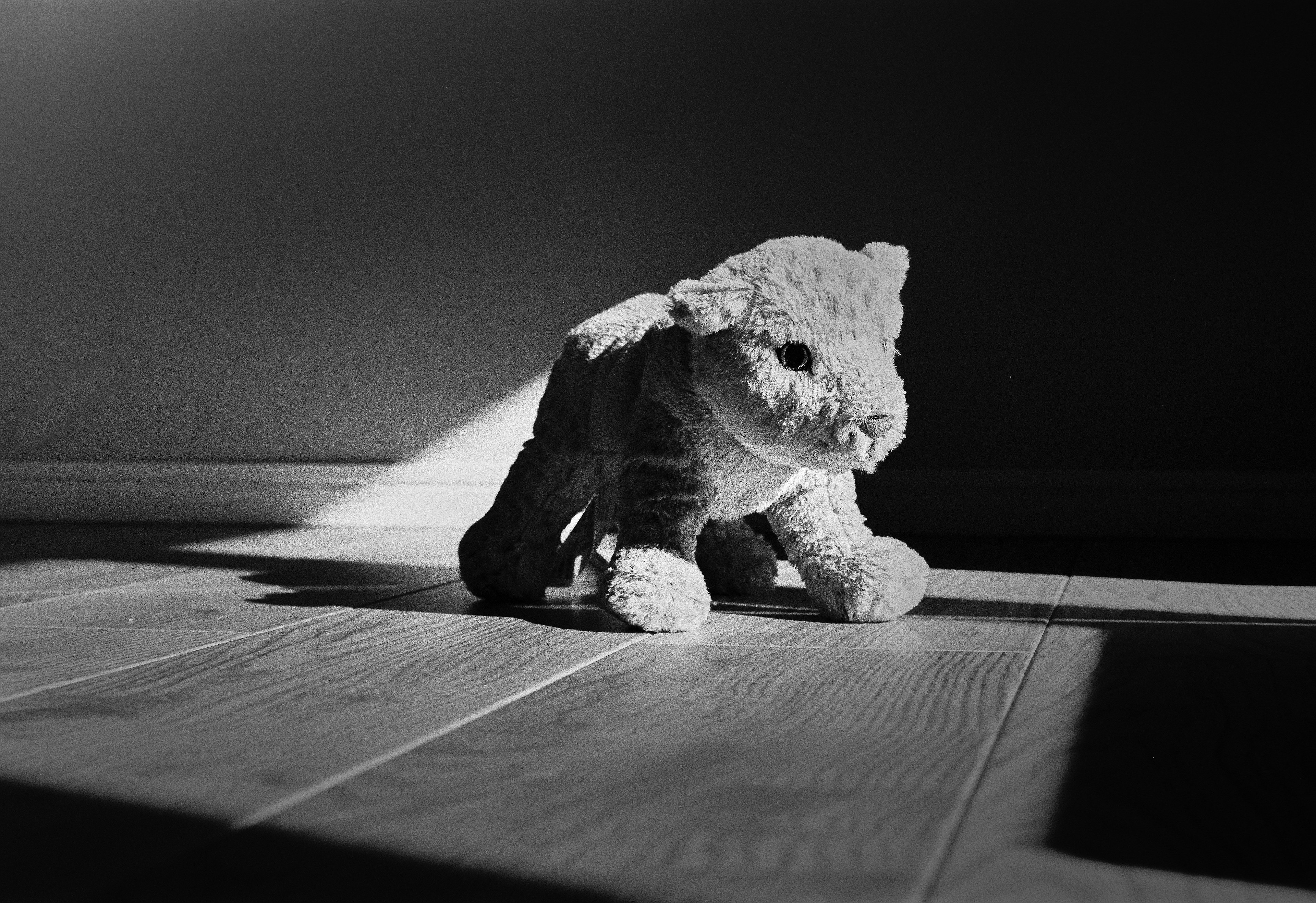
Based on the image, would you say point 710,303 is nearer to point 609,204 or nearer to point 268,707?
point 268,707

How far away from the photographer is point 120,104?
2.44 m

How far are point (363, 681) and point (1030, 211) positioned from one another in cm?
148

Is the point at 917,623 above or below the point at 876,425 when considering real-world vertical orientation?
below

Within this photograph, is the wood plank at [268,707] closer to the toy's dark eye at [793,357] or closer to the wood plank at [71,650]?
the wood plank at [71,650]

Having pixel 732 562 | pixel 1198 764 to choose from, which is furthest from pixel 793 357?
pixel 1198 764

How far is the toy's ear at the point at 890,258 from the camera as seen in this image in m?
1.30

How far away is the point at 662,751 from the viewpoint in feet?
2.63

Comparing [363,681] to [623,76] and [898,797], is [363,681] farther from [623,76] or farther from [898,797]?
[623,76]

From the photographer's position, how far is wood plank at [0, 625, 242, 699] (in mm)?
1062

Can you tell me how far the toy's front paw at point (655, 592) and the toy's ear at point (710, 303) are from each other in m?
0.22

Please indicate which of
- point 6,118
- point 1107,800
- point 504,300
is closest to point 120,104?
point 6,118

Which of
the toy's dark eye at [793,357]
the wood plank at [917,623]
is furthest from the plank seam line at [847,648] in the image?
the toy's dark eye at [793,357]

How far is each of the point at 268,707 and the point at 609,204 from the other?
144 centimetres

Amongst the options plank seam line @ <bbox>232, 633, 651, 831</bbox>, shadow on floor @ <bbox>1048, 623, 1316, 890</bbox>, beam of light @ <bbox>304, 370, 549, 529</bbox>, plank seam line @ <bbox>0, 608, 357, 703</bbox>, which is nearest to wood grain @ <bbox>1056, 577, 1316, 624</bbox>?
shadow on floor @ <bbox>1048, 623, 1316, 890</bbox>
